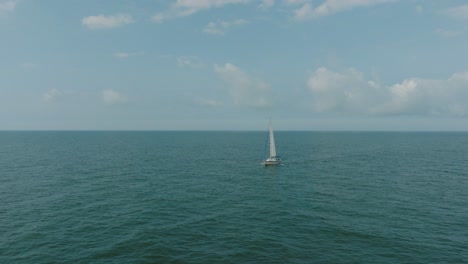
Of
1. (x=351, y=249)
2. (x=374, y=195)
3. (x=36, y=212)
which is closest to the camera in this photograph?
(x=351, y=249)

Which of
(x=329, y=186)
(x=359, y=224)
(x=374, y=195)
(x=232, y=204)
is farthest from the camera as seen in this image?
(x=329, y=186)

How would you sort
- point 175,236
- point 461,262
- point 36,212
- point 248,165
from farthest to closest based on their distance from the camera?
point 248,165 < point 36,212 < point 175,236 < point 461,262

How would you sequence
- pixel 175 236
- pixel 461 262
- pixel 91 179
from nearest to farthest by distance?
1. pixel 461 262
2. pixel 175 236
3. pixel 91 179

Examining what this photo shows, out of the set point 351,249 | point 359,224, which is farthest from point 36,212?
point 359,224

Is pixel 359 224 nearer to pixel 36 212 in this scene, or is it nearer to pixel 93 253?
pixel 93 253

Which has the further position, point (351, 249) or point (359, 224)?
point (359, 224)

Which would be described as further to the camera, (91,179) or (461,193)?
(91,179)

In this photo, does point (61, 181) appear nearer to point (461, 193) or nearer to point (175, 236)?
point (175, 236)

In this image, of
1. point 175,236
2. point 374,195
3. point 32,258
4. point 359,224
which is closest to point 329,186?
point 374,195

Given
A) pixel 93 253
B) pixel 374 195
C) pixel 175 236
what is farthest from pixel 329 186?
pixel 93 253
